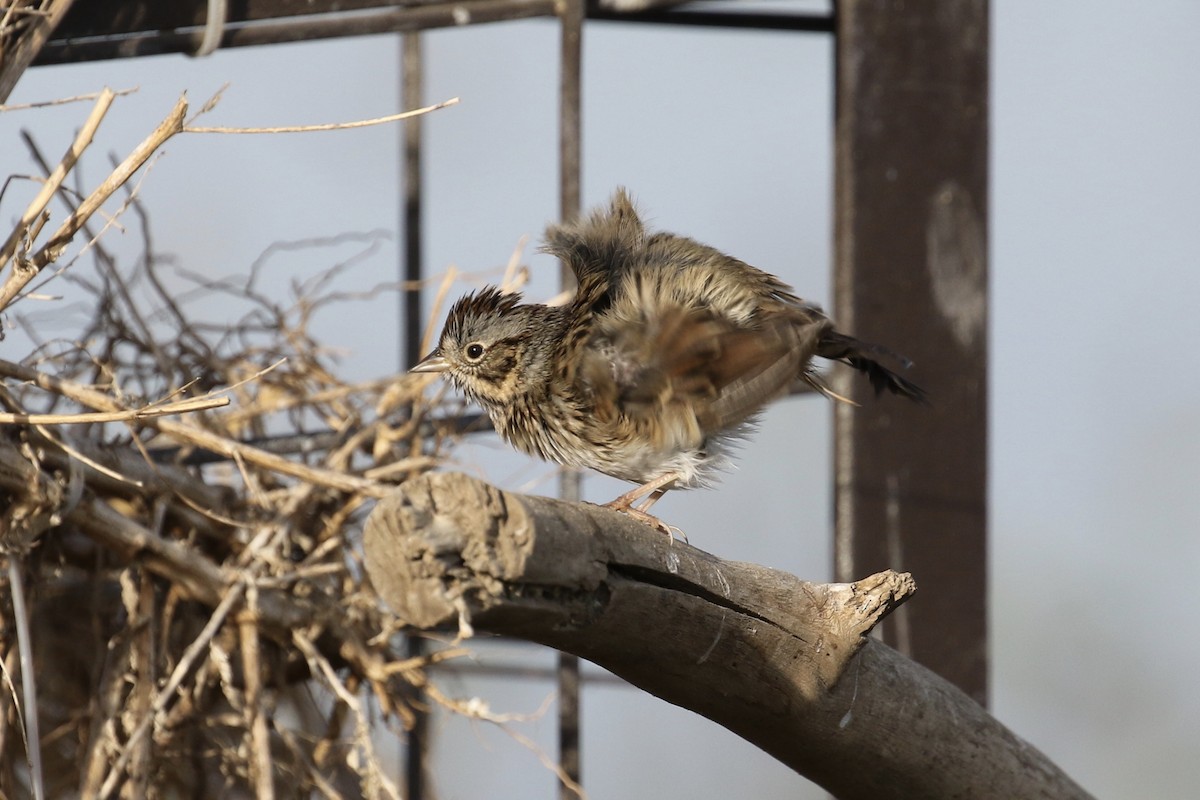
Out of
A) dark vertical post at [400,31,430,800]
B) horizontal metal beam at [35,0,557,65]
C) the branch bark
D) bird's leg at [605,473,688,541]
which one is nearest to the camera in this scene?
the branch bark

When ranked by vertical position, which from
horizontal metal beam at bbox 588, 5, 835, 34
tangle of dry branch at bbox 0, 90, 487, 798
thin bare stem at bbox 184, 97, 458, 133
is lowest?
tangle of dry branch at bbox 0, 90, 487, 798

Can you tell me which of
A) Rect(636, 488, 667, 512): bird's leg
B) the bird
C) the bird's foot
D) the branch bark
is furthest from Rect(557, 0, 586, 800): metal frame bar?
the branch bark

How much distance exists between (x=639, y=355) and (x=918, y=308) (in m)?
1.27

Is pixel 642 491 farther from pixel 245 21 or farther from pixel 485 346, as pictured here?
pixel 245 21

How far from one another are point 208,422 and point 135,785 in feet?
2.22

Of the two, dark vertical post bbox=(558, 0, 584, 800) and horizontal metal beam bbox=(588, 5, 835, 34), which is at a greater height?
horizontal metal beam bbox=(588, 5, 835, 34)

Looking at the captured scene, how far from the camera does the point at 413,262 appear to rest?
3.36m

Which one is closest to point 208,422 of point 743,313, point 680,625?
point 743,313

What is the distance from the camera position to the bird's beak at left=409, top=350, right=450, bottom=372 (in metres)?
2.68

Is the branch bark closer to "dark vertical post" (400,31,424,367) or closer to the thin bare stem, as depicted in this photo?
the thin bare stem

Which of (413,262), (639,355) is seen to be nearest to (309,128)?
(639,355)

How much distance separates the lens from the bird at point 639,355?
2156 mm

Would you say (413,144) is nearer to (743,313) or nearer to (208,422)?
(208,422)

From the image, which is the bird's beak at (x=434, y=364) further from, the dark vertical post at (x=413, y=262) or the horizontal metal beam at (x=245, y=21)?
the horizontal metal beam at (x=245, y=21)
